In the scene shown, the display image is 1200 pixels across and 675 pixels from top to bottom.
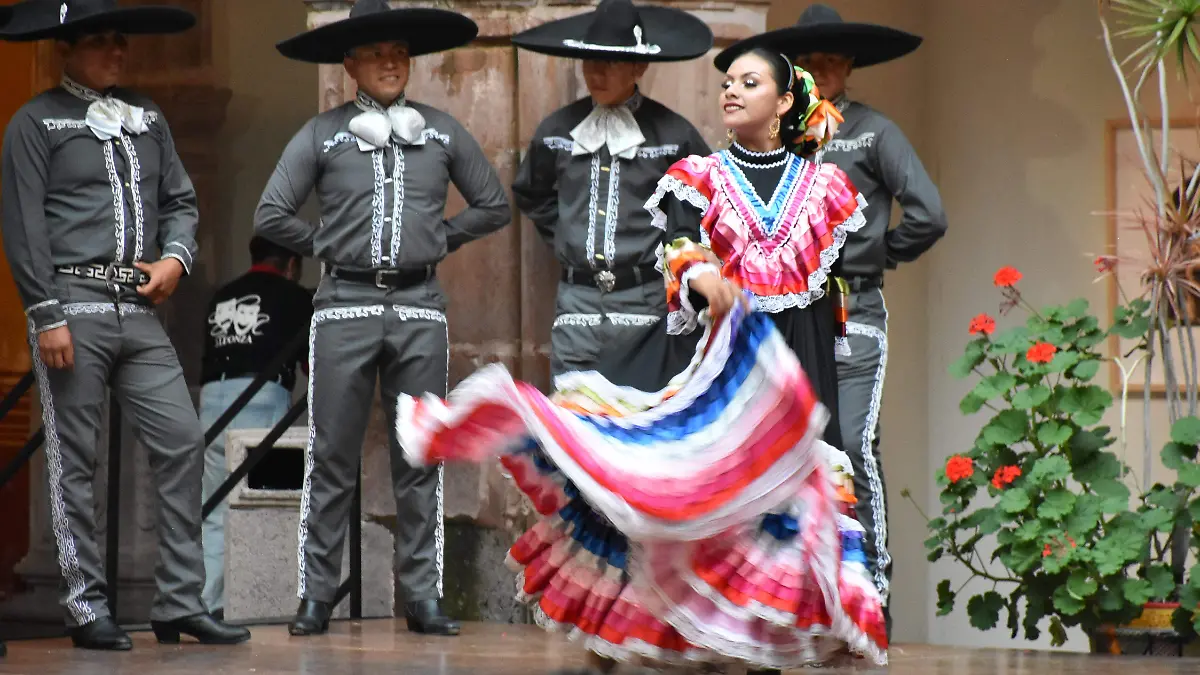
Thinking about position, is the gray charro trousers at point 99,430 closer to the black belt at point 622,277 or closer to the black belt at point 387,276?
the black belt at point 387,276

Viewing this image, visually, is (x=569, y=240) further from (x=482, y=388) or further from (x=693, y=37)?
(x=482, y=388)

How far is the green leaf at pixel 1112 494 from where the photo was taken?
6.56 metres

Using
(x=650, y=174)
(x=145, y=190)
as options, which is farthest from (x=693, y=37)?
(x=145, y=190)

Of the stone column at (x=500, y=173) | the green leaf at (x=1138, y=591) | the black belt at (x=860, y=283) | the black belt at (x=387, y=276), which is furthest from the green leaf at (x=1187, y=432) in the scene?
the black belt at (x=387, y=276)

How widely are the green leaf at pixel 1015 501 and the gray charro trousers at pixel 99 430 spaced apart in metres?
2.67

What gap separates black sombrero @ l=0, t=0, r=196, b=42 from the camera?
6.38 meters

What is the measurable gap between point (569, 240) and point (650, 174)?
37 centimetres

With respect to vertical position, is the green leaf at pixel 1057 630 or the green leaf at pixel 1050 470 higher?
the green leaf at pixel 1050 470

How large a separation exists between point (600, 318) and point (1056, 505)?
66.3 inches

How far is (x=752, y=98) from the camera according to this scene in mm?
5152

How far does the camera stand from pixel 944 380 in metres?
9.02

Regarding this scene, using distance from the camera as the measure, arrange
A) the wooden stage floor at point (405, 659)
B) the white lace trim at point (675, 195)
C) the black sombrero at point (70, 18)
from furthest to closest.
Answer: the black sombrero at point (70, 18)
the wooden stage floor at point (405, 659)
the white lace trim at point (675, 195)

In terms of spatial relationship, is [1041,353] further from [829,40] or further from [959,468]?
[829,40]

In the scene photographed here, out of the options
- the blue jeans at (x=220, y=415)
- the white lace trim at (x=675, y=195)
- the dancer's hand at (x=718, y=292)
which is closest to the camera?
the dancer's hand at (x=718, y=292)
